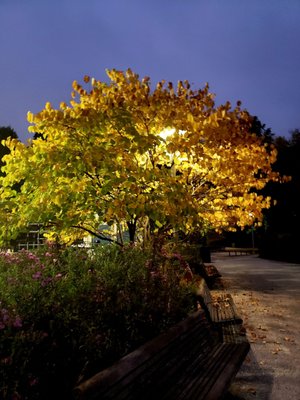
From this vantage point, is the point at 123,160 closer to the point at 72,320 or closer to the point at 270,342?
the point at 270,342

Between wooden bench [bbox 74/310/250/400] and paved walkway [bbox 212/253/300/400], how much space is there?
0.45 meters

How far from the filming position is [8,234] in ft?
32.1

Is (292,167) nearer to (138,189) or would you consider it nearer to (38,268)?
(138,189)

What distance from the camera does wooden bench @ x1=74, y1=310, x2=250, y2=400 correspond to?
119 inches

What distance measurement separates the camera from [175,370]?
14.1 ft

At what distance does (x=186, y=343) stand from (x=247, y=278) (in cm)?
1620

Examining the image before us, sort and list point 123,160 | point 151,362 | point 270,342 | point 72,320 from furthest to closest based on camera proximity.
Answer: point 123,160
point 270,342
point 72,320
point 151,362

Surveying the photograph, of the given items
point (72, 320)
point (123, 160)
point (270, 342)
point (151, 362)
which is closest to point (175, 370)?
point (151, 362)

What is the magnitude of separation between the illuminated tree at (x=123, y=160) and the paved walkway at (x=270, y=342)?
7.99ft

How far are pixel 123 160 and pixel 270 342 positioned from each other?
4463 mm

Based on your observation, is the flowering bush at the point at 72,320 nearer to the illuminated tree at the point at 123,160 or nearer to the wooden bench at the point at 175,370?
the wooden bench at the point at 175,370

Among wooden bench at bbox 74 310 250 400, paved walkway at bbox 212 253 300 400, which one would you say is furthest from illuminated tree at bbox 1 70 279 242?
wooden bench at bbox 74 310 250 400

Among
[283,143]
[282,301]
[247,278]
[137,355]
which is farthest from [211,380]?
[283,143]

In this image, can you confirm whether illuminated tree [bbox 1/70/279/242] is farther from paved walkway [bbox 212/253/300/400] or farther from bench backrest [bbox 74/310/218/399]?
bench backrest [bbox 74/310/218/399]
